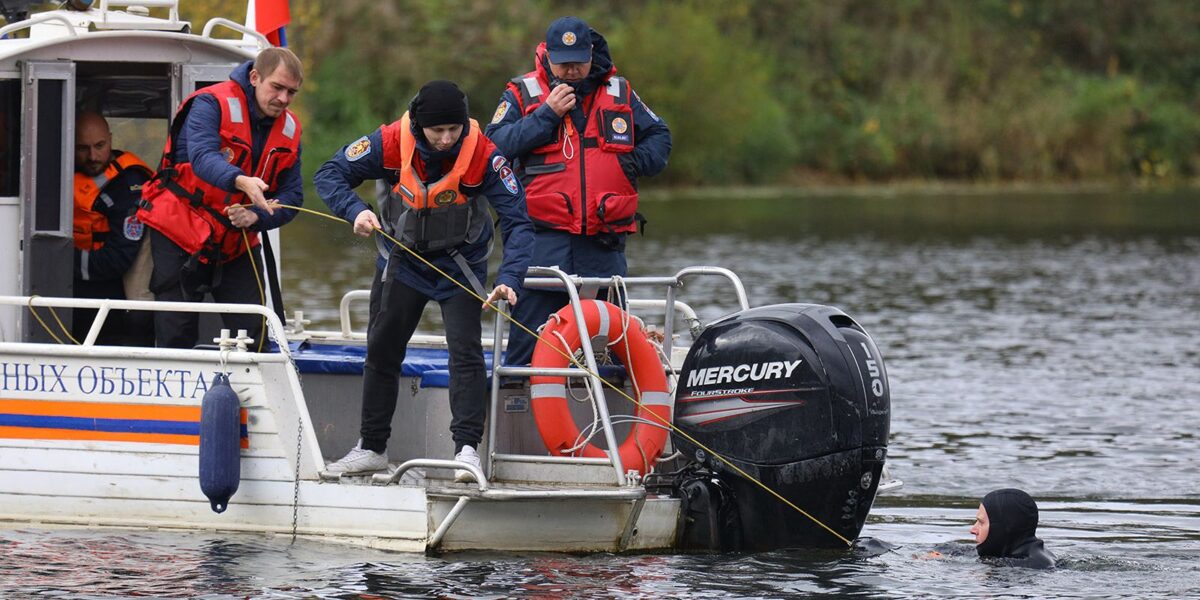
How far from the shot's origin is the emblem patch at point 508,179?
838cm

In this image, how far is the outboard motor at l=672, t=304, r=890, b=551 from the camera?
820 centimetres

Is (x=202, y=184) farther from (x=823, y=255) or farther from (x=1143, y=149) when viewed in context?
(x=1143, y=149)

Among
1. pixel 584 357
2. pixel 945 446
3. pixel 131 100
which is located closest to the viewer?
pixel 584 357

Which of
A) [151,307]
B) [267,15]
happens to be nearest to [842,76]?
[267,15]

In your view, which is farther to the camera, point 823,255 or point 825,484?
point 823,255

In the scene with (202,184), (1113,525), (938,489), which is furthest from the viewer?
(938,489)

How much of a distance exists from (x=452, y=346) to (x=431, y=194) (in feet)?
2.19

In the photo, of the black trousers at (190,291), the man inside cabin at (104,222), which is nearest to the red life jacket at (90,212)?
the man inside cabin at (104,222)

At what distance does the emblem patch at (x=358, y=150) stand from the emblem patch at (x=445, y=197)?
373 millimetres

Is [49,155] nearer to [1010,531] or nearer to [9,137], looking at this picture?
[9,137]

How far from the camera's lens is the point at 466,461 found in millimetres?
8203

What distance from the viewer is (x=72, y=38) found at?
9.05m

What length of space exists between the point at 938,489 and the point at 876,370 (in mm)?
2906

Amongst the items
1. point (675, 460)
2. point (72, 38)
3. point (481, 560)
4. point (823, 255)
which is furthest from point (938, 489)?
point (823, 255)
